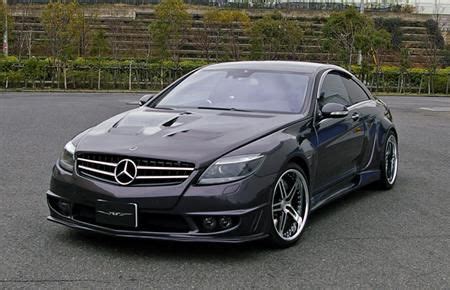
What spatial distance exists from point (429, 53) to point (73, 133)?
33.3 m

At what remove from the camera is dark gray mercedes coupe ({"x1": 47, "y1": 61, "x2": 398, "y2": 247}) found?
4672mm

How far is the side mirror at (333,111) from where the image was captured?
5906 mm

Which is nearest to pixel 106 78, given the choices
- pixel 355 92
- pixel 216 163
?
pixel 355 92

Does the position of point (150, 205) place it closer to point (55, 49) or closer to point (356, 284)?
point (356, 284)

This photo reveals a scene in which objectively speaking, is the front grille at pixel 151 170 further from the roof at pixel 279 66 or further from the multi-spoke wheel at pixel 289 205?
the roof at pixel 279 66

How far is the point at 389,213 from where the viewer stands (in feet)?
21.1

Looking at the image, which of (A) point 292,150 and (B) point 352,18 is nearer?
(A) point 292,150

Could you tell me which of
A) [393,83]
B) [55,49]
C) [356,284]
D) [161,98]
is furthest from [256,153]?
[393,83]

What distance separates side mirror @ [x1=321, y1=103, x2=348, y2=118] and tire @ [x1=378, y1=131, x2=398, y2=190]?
161 centimetres

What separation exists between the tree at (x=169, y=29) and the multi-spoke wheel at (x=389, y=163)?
91.1 feet

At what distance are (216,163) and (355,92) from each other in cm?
296

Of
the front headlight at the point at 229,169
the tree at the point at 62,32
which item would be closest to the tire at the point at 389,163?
the front headlight at the point at 229,169

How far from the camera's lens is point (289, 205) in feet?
17.3

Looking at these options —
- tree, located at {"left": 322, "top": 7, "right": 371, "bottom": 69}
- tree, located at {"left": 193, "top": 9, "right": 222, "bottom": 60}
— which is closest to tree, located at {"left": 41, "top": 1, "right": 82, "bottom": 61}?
tree, located at {"left": 193, "top": 9, "right": 222, "bottom": 60}
